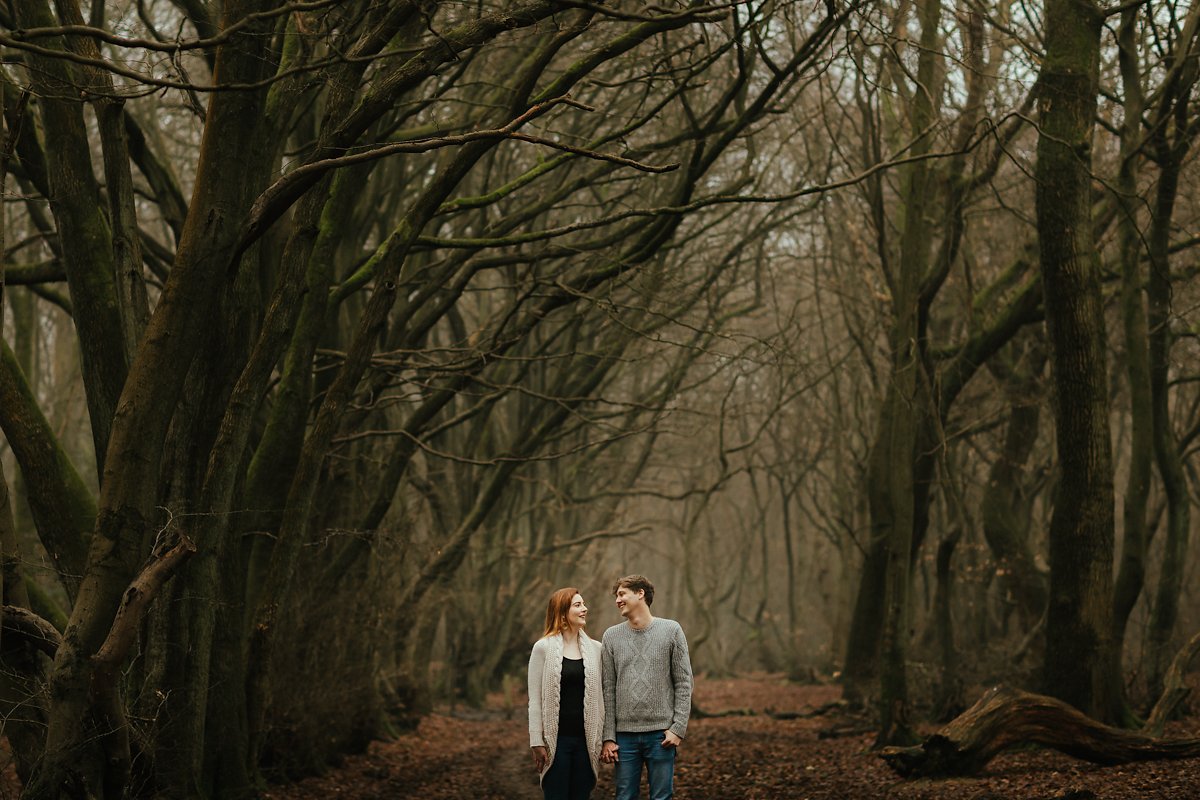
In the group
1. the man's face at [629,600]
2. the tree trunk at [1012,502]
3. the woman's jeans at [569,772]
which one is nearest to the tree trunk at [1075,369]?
the tree trunk at [1012,502]

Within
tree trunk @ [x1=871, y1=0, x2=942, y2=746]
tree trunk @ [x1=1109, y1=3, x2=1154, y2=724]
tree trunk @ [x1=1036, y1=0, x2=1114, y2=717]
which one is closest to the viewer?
tree trunk @ [x1=1036, y1=0, x2=1114, y2=717]

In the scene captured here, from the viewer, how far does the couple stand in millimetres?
6383

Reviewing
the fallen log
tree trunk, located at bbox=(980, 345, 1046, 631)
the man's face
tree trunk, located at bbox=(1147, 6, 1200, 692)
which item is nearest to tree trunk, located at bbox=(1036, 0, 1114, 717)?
the fallen log

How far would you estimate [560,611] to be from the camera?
21.5ft

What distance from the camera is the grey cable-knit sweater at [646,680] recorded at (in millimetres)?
6383

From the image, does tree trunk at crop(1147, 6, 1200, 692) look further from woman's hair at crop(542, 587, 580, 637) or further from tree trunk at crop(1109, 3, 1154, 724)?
woman's hair at crop(542, 587, 580, 637)

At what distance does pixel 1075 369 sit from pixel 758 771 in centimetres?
494

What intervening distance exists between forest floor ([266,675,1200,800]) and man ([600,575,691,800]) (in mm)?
3138

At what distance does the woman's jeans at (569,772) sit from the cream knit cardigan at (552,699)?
0.11 ft

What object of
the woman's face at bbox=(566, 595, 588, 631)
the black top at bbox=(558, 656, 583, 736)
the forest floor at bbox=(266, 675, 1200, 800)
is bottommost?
the forest floor at bbox=(266, 675, 1200, 800)

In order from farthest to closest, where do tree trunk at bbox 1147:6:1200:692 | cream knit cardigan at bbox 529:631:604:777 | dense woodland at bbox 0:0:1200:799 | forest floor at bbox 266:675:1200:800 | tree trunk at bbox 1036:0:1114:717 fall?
1. tree trunk at bbox 1147:6:1200:692
2. tree trunk at bbox 1036:0:1114:717
3. forest floor at bbox 266:675:1200:800
4. dense woodland at bbox 0:0:1200:799
5. cream knit cardigan at bbox 529:631:604:777

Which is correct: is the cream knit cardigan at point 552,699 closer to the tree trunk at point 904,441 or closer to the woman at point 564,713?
the woman at point 564,713

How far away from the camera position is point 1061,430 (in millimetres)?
11008

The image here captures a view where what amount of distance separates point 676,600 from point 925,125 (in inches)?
1535
